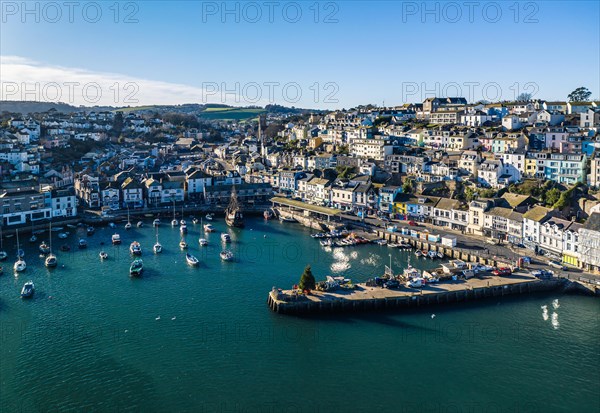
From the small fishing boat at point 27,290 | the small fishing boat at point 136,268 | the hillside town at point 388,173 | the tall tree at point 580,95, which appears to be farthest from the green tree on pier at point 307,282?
the tall tree at point 580,95

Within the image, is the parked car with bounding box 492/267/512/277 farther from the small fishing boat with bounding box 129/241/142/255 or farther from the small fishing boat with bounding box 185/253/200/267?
the small fishing boat with bounding box 129/241/142/255

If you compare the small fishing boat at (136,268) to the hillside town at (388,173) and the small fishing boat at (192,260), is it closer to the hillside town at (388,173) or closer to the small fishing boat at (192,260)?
the small fishing boat at (192,260)

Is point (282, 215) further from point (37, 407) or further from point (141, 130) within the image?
point (141, 130)

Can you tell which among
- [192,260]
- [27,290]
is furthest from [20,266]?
[192,260]

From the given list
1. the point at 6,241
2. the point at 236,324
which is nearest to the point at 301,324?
the point at 236,324

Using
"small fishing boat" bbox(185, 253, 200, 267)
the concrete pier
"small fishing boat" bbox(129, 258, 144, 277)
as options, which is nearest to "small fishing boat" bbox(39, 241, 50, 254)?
"small fishing boat" bbox(129, 258, 144, 277)
